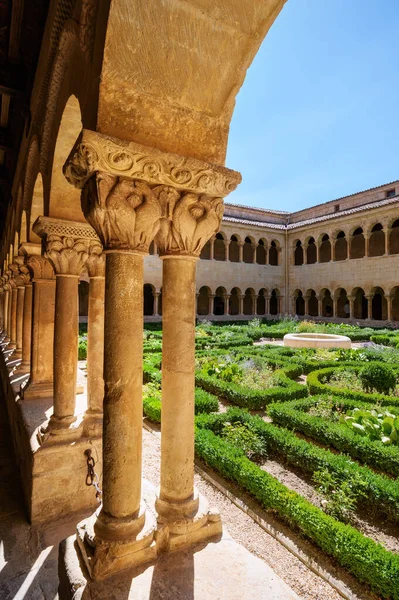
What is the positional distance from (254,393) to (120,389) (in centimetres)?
528

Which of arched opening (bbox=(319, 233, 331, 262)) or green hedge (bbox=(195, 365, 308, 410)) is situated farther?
arched opening (bbox=(319, 233, 331, 262))

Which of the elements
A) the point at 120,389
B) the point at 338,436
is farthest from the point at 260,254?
the point at 120,389

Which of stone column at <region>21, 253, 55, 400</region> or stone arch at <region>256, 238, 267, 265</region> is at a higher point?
stone arch at <region>256, 238, 267, 265</region>

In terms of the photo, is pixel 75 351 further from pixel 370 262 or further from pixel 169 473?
pixel 370 262

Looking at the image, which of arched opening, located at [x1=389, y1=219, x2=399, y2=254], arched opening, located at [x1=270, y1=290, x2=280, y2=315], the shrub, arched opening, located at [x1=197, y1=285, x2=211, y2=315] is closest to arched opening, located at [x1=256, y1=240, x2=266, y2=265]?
arched opening, located at [x1=270, y1=290, x2=280, y2=315]

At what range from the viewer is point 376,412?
20.6 ft

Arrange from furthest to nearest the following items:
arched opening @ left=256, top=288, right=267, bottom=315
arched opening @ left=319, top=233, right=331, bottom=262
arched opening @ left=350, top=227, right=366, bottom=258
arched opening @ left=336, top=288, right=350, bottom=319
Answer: arched opening @ left=256, top=288, right=267, bottom=315
arched opening @ left=319, top=233, right=331, bottom=262
arched opening @ left=336, top=288, right=350, bottom=319
arched opening @ left=350, top=227, right=366, bottom=258

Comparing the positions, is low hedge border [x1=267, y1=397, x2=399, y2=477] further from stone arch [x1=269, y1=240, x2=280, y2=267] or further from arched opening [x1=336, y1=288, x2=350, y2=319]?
stone arch [x1=269, y1=240, x2=280, y2=267]

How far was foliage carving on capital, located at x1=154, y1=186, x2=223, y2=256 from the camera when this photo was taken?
2.27 m

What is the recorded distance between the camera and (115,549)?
2.02 m

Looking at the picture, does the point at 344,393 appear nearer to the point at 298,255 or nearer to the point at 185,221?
A: the point at 185,221

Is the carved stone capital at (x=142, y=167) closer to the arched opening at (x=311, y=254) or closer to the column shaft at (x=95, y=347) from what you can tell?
the column shaft at (x=95, y=347)

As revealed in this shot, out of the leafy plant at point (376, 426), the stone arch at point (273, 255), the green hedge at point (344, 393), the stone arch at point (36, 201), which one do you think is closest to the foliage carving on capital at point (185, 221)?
the stone arch at point (36, 201)

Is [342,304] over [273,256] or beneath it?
beneath
